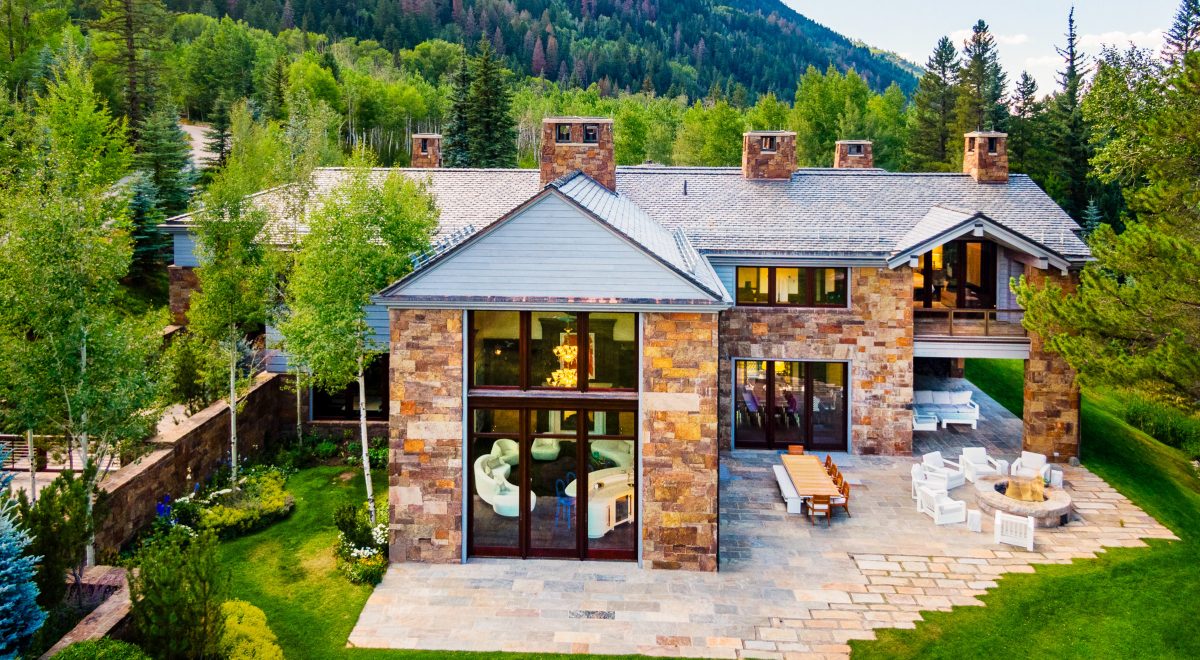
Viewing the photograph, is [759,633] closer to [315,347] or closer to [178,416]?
[315,347]

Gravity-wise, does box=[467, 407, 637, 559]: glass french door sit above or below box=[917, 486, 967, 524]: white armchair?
above

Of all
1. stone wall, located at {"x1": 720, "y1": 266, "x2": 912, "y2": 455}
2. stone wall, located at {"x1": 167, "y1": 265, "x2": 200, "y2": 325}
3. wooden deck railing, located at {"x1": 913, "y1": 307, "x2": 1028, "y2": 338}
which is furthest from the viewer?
stone wall, located at {"x1": 167, "y1": 265, "x2": 200, "y2": 325}

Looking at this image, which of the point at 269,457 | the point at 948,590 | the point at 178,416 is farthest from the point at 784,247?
the point at 178,416

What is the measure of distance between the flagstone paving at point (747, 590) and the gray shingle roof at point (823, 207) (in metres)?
7.29

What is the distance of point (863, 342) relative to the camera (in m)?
20.6

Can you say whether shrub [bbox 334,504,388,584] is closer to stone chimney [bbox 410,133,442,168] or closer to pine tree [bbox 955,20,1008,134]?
stone chimney [bbox 410,133,442,168]

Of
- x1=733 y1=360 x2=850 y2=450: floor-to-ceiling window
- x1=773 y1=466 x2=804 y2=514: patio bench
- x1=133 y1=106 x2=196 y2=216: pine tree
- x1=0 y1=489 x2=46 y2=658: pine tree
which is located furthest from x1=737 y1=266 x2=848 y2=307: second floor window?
x1=133 y1=106 x2=196 y2=216: pine tree

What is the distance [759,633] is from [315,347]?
9297 mm

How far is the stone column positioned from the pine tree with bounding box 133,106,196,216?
35787 millimetres

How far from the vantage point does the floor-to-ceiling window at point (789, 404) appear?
21109 millimetres

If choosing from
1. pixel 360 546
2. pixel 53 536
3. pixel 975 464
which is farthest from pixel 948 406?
pixel 53 536

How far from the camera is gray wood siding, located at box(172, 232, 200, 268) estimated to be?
2164cm

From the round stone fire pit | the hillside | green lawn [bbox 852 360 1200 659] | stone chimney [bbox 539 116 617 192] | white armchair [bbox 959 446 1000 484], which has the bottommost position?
green lawn [bbox 852 360 1200 659]

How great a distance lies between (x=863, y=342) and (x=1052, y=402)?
15.8ft
